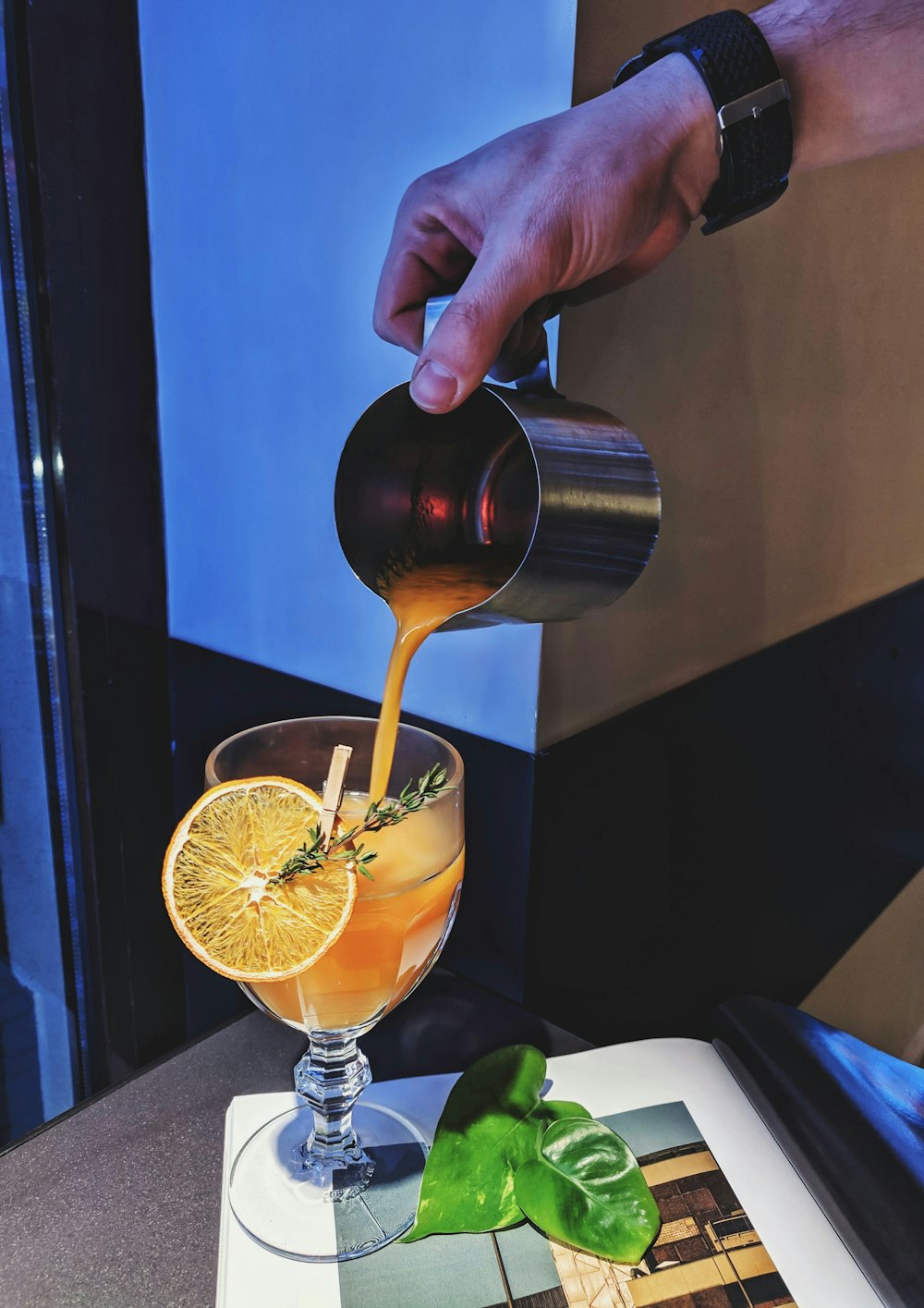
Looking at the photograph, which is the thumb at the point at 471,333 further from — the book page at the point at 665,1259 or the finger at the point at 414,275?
the book page at the point at 665,1259

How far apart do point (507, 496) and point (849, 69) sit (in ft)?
1.52

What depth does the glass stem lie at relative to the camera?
79 cm

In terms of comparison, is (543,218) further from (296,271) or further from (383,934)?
(383,934)

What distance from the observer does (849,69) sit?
0.82 m

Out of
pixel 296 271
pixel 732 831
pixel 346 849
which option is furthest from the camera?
pixel 732 831

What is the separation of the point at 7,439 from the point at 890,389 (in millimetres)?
1362

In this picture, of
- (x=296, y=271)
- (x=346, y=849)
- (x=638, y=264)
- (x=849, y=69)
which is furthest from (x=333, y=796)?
(x=849, y=69)

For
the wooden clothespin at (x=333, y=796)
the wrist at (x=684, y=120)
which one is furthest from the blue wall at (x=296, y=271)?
the wooden clothespin at (x=333, y=796)

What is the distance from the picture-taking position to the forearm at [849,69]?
80 cm

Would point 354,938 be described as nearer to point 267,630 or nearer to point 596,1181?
point 596,1181

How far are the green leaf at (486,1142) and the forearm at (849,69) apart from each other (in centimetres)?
84

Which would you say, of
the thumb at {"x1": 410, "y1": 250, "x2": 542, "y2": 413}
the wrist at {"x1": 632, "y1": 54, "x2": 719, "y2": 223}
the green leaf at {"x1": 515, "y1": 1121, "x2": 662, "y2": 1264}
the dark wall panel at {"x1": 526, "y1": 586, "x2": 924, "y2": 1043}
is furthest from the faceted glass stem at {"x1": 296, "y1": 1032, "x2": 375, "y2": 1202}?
the wrist at {"x1": 632, "y1": 54, "x2": 719, "y2": 223}

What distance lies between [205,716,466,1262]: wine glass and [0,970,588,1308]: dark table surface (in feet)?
0.15

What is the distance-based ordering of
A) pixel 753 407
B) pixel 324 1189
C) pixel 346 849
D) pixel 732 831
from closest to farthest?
pixel 346 849
pixel 324 1189
pixel 753 407
pixel 732 831
